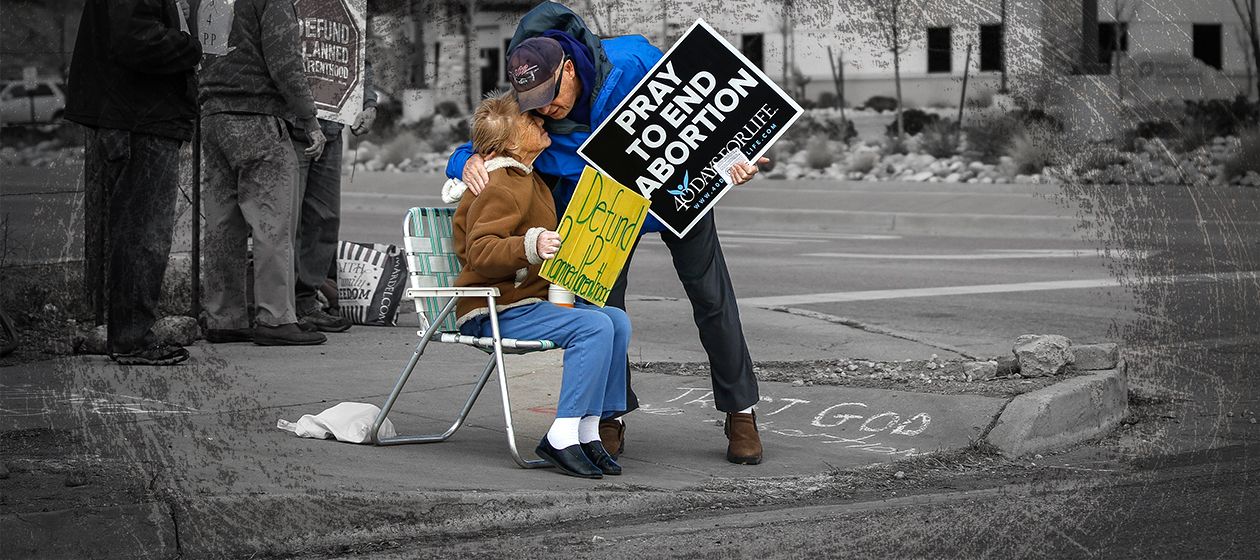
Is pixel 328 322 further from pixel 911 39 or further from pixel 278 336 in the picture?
pixel 911 39

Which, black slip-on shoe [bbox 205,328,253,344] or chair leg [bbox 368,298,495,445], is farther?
black slip-on shoe [bbox 205,328,253,344]

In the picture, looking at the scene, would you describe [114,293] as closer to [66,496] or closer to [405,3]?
[66,496]

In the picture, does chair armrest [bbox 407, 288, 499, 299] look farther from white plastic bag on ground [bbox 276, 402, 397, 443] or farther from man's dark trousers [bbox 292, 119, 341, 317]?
man's dark trousers [bbox 292, 119, 341, 317]

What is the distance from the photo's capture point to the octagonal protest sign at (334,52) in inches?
334

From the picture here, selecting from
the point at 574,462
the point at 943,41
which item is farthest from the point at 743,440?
the point at 943,41

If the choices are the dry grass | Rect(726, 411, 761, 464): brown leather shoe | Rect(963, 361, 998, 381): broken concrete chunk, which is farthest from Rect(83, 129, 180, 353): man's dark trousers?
the dry grass

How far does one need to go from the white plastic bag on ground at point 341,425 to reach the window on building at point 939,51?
10927mm

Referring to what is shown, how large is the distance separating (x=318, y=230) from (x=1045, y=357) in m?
4.14

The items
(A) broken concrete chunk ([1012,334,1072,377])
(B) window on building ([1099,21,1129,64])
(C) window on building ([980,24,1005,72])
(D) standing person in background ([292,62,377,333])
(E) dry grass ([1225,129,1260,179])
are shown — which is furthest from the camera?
(E) dry grass ([1225,129,1260,179])

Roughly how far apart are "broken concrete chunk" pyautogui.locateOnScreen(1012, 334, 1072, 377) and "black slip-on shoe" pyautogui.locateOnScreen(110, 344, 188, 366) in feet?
12.6

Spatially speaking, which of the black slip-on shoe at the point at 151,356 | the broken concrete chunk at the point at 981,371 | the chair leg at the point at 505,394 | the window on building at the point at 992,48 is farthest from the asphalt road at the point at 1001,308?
the window on building at the point at 992,48

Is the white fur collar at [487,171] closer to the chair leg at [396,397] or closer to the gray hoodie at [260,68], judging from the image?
the chair leg at [396,397]

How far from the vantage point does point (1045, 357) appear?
655 cm

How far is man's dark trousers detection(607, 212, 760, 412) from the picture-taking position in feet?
17.7
